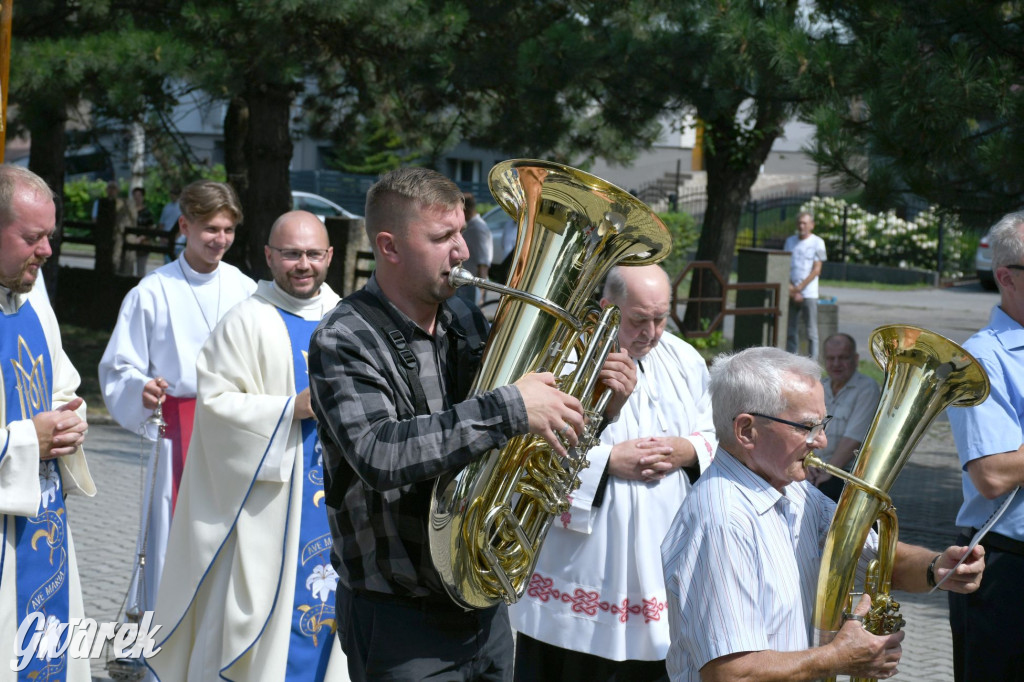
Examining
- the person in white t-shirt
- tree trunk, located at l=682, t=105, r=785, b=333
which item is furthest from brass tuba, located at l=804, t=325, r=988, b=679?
the person in white t-shirt

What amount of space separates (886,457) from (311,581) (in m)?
2.44

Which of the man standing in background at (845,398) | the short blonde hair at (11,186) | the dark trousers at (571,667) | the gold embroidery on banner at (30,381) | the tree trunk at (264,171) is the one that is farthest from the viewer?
the tree trunk at (264,171)

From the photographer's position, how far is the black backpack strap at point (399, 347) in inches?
112

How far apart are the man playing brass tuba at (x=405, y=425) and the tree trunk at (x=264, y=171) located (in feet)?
31.5

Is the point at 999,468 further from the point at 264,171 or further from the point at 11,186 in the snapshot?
the point at 264,171

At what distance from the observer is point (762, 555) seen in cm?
270

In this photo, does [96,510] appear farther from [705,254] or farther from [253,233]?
[705,254]

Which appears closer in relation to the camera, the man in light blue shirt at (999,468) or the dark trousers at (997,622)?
the man in light blue shirt at (999,468)

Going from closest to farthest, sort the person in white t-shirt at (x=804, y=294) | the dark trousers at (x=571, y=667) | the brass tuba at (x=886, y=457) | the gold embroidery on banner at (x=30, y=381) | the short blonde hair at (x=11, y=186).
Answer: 1. the brass tuba at (x=886, y=457)
2. the short blonde hair at (x=11, y=186)
3. the gold embroidery on banner at (x=30, y=381)
4. the dark trousers at (x=571, y=667)
5. the person in white t-shirt at (x=804, y=294)

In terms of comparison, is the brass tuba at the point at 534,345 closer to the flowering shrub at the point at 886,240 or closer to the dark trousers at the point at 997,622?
the dark trousers at the point at 997,622

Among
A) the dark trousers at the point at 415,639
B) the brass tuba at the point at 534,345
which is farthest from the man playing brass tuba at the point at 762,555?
the dark trousers at the point at 415,639

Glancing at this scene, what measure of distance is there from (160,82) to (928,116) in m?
5.94

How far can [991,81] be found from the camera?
6391 mm

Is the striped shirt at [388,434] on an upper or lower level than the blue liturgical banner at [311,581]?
upper
